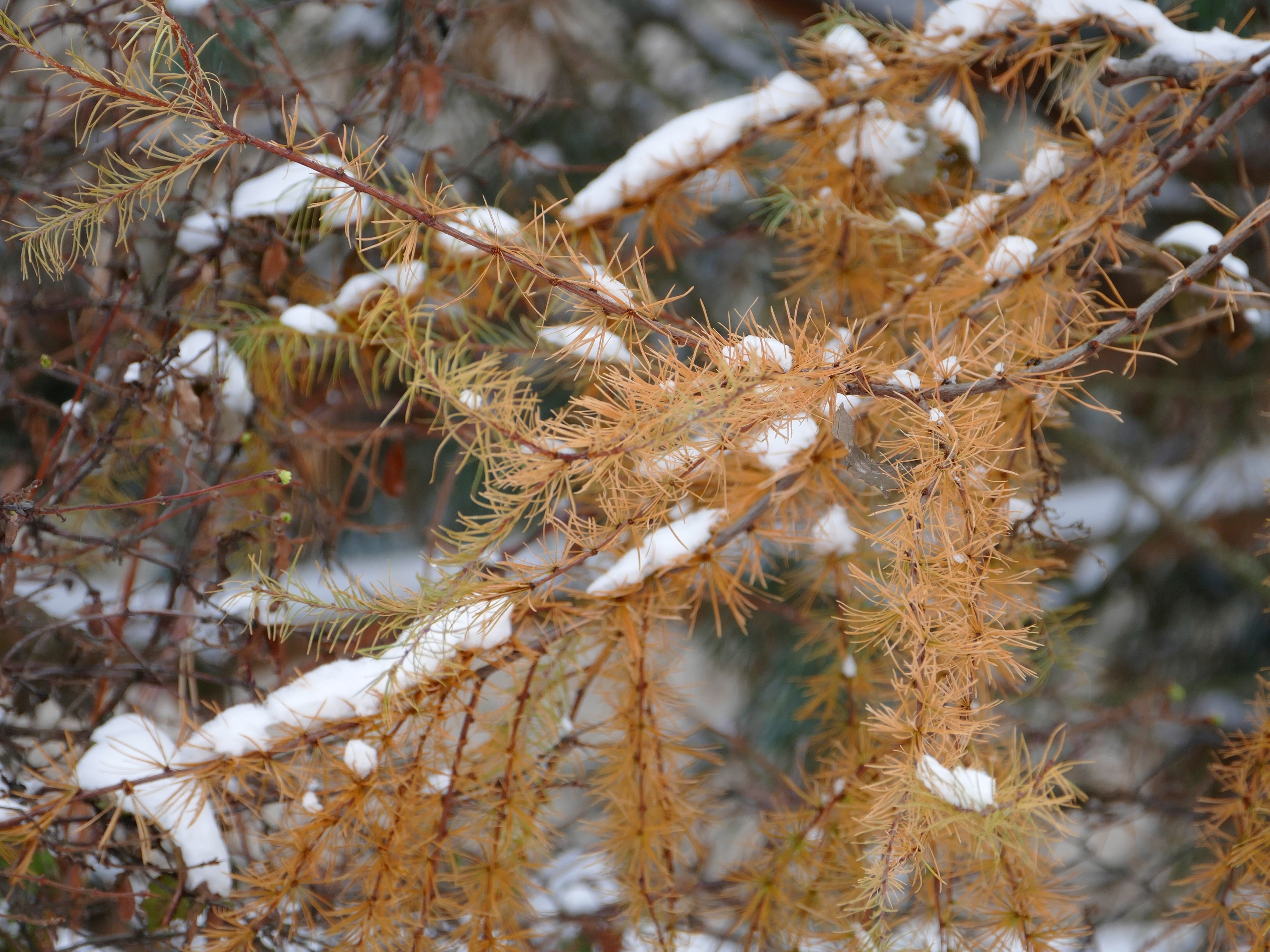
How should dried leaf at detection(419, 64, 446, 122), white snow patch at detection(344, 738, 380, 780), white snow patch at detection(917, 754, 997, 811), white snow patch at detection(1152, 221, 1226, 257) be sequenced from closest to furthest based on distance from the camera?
1. white snow patch at detection(917, 754, 997, 811)
2. white snow patch at detection(344, 738, 380, 780)
3. white snow patch at detection(1152, 221, 1226, 257)
4. dried leaf at detection(419, 64, 446, 122)

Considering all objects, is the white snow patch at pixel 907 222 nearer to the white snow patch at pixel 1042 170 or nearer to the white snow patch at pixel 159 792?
the white snow patch at pixel 1042 170

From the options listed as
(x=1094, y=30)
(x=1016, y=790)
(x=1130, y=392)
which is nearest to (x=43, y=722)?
(x=1016, y=790)

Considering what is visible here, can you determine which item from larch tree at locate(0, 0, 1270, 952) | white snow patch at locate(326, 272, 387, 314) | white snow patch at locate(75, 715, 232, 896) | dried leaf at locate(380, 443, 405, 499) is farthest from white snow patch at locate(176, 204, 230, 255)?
white snow patch at locate(75, 715, 232, 896)

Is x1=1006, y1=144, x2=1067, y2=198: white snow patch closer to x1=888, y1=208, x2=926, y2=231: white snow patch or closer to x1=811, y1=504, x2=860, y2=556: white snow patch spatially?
x1=888, y1=208, x2=926, y2=231: white snow patch

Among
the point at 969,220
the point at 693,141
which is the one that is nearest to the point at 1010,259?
the point at 969,220

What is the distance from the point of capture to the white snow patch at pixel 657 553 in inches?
23.3

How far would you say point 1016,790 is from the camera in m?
0.46

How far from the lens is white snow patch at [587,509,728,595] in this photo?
0.59 meters

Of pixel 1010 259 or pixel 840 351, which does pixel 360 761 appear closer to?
pixel 840 351

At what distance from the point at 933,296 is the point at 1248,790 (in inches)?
17.2

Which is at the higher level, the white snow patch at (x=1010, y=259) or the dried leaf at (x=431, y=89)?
the dried leaf at (x=431, y=89)

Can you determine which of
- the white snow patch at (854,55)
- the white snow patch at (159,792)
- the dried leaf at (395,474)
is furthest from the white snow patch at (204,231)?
the white snow patch at (854,55)

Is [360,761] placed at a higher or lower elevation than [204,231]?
lower

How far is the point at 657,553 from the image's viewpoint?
0.60 metres
